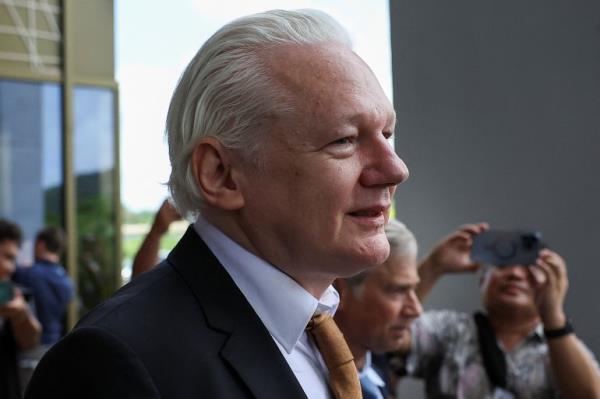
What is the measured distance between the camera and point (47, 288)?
4.46 m

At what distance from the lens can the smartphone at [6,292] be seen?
290 centimetres

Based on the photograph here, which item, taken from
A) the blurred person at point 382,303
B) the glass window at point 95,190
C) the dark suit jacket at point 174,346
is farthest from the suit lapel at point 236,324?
the glass window at point 95,190

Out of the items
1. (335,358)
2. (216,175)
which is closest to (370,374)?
(335,358)

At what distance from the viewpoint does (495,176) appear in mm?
2533

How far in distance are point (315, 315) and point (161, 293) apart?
0.29m

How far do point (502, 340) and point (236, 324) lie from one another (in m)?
1.69

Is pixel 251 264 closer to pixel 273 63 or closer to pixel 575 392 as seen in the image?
pixel 273 63

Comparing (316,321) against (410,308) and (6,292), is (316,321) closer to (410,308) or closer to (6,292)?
(410,308)

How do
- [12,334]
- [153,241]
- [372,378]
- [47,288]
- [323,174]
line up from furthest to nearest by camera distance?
[47,288] → [12,334] → [153,241] → [372,378] → [323,174]

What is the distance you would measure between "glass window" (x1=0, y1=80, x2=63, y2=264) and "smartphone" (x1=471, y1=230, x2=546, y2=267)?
5.04 meters

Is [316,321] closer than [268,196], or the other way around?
[268,196]

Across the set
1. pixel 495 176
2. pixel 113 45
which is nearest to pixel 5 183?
pixel 113 45

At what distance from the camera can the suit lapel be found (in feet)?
3.06

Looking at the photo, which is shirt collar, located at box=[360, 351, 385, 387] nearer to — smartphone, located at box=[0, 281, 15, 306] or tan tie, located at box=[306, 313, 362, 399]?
tan tie, located at box=[306, 313, 362, 399]
